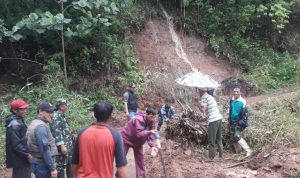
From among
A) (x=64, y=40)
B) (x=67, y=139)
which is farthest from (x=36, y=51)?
(x=67, y=139)

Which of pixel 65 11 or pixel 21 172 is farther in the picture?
pixel 65 11

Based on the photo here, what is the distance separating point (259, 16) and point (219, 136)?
35.5 feet

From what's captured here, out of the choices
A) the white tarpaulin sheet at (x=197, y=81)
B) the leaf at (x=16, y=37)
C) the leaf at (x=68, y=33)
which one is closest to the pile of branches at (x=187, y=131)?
the white tarpaulin sheet at (x=197, y=81)

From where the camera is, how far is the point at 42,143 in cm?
559

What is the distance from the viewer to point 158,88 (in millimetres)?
15438

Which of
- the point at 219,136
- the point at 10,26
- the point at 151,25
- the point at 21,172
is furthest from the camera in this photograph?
the point at 151,25

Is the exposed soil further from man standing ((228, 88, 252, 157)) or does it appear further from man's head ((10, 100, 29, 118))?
man's head ((10, 100, 29, 118))

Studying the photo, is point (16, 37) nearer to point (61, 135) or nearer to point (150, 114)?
point (61, 135)

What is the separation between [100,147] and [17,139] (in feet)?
6.68

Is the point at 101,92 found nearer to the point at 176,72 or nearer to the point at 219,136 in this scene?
the point at 176,72

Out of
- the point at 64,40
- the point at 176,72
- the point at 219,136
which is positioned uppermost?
the point at 64,40

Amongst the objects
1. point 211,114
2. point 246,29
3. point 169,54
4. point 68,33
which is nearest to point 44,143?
point 211,114

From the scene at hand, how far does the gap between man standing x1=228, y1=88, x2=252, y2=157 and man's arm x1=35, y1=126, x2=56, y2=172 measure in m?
4.75

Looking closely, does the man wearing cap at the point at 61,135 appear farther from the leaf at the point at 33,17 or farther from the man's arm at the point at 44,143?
the leaf at the point at 33,17
